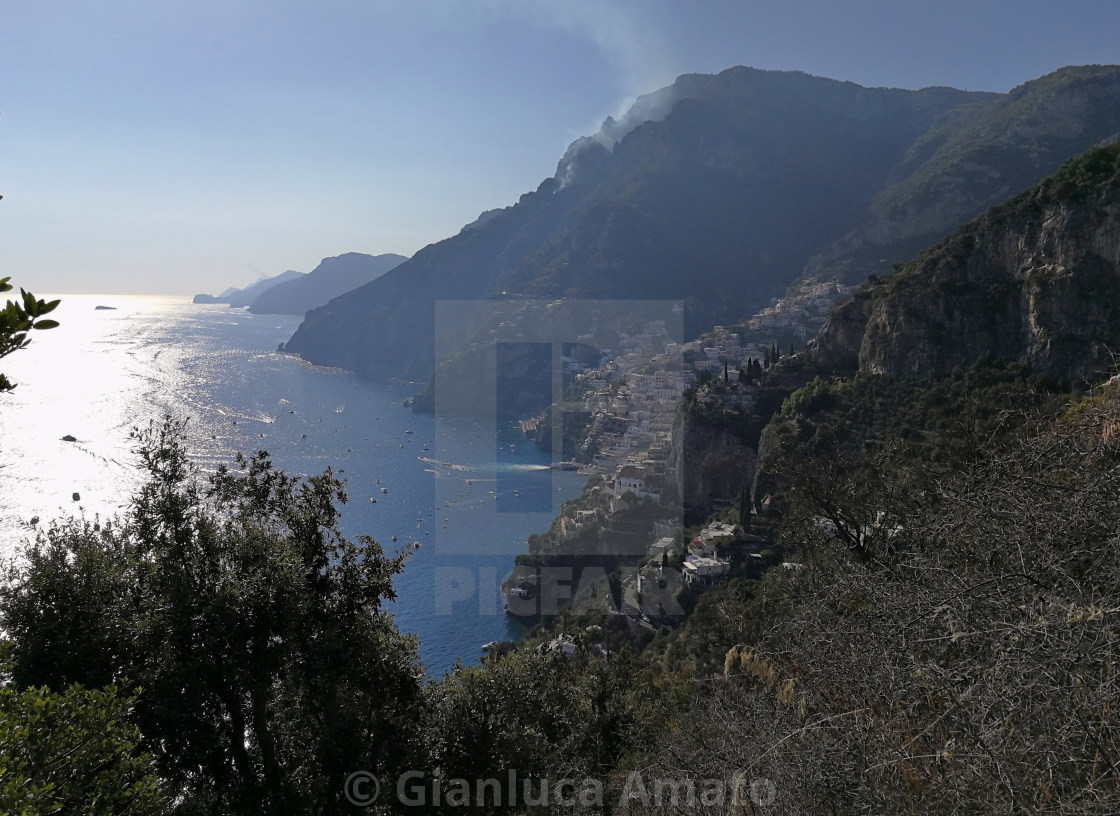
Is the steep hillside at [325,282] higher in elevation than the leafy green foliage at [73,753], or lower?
higher

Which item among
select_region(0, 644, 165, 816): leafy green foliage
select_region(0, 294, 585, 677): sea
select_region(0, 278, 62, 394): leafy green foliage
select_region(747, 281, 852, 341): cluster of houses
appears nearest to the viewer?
select_region(0, 278, 62, 394): leafy green foliage

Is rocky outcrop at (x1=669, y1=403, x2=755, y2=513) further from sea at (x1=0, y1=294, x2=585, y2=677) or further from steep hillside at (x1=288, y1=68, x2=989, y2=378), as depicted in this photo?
steep hillside at (x1=288, y1=68, x2=989, y2=378)

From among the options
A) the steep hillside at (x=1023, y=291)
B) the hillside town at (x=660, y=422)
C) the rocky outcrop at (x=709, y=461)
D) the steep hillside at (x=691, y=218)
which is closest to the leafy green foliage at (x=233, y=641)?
the hillside town at (x=660, y=422)

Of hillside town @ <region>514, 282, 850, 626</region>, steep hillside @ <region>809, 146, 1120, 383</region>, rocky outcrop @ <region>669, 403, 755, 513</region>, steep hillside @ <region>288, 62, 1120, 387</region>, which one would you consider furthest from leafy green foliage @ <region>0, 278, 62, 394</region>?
steep hillside @ <region>288, 62, 1120, 387</region>

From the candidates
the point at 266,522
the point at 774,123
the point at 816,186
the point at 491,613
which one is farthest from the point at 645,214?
the point at 266,522

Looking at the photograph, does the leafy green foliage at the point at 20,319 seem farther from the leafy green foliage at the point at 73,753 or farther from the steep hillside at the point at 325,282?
A: the steep hillside at the point at 325,282

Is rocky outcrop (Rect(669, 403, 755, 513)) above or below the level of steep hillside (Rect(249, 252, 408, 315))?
below

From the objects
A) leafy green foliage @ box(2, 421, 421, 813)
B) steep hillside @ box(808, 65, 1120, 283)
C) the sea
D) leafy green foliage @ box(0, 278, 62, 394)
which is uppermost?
steep hillside @ box(808, 65, 1120, 283)

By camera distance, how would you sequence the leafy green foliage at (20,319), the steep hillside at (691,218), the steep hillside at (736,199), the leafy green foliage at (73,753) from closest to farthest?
the leafy green foliage at (20,319) < the leafy green foliage at (73,753) < the steep hillside at (736,199) < the steep hillside at (691,218)
